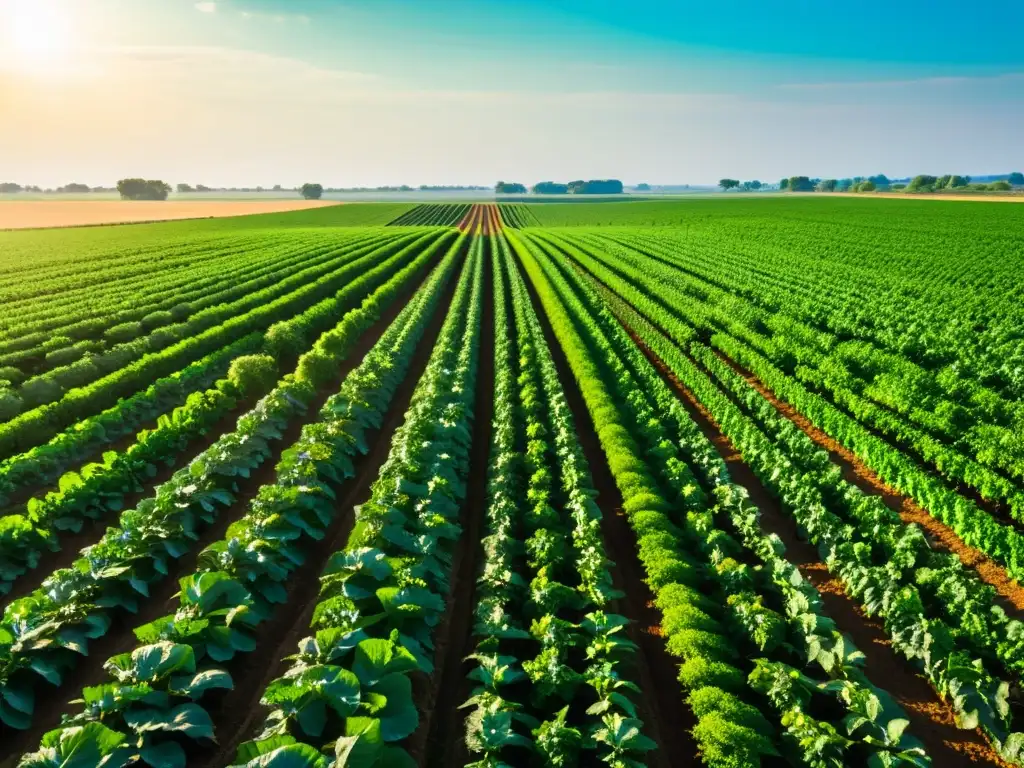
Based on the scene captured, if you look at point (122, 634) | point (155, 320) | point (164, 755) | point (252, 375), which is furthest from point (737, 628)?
point (155, 320)

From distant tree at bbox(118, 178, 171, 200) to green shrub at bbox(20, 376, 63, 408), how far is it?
207662mm

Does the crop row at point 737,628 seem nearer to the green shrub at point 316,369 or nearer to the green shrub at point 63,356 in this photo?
the green shrub at point 316,369

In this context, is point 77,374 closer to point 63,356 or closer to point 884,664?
point 63,356

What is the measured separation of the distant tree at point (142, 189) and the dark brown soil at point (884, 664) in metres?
225

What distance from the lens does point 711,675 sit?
7371 millimetres

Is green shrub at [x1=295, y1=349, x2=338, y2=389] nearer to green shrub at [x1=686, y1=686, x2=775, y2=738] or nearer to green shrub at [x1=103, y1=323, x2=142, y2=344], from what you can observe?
green shrub at [x1=103, y1=323, x2=142, y2=344]

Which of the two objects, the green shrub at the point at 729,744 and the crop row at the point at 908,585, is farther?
the crop row at the point at 908,585

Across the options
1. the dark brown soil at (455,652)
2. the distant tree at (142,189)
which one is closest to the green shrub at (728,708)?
the dark brown soil at (455,652)

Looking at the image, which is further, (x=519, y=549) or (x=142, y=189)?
(x=142, y=189)

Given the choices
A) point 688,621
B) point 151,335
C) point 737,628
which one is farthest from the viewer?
point 151,335

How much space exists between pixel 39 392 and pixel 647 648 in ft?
67.3

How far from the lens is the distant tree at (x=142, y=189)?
184000mm

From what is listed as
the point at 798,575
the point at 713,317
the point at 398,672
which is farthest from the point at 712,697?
the point at 713,317

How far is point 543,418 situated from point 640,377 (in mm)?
5363
